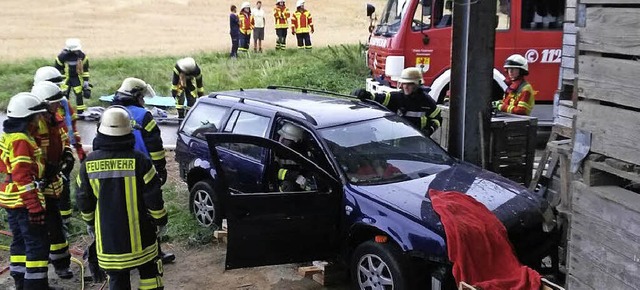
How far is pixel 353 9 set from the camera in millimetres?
38469

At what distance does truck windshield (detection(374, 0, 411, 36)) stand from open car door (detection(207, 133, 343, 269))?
20.4 ft

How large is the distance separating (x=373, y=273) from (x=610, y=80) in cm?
250

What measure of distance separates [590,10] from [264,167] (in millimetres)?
3532

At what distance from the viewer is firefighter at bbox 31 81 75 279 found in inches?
228

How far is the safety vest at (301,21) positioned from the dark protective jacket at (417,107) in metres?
14.3

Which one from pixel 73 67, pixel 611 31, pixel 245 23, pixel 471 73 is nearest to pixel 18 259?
pixel 471 73

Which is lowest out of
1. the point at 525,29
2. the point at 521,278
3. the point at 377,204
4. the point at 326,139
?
the point at 521,278

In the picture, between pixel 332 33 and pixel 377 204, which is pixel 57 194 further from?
pixel 332 33

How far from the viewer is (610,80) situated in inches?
125

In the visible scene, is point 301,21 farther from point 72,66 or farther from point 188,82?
point 188,82

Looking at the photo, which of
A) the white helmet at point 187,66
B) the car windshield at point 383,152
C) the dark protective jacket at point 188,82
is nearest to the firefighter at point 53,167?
the car windshield at point 383,152

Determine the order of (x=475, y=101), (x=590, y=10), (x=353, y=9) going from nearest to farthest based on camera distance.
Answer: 1. (x=590, y=10)
2. (x=475, y=101)
3. (x=353, y=9)

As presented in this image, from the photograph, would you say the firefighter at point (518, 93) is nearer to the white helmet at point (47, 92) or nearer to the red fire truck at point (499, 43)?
the red fire truck at point (499, 43)

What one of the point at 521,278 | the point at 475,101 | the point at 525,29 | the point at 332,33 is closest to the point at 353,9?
the point at 332,33
